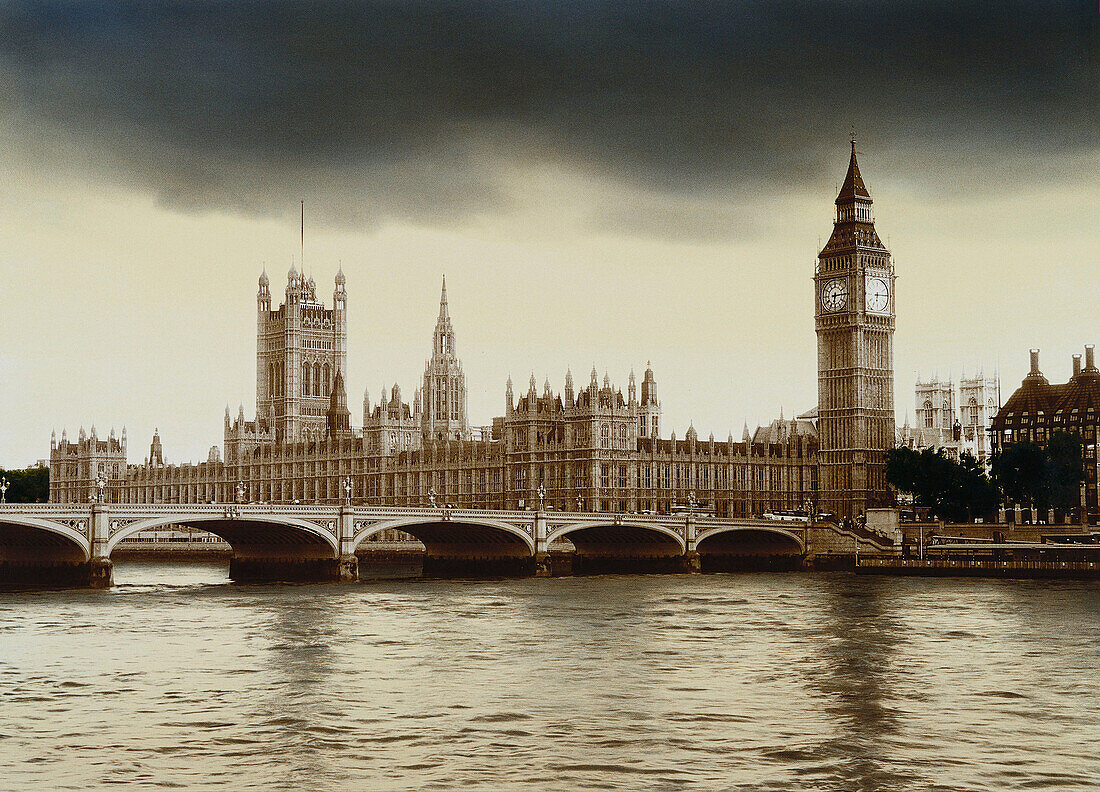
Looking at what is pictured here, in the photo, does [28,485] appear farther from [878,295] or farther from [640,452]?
[878,295]

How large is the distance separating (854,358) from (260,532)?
42663 mm

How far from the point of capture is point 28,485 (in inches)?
5044

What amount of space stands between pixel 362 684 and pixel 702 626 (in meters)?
Result: 14.8

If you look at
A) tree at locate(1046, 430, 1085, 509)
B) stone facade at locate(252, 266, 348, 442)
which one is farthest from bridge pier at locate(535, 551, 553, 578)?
stone facade at locate(252, 266, 348, 442)

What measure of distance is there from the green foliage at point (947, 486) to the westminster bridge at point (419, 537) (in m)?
5.32

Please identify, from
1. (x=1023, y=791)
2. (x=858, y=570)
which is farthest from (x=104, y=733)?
(x=858, y=570)

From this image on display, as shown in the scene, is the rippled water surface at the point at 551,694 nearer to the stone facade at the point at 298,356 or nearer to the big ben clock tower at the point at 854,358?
the big ben clock tower at the point at 854,358

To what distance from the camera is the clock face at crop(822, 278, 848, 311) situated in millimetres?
99250

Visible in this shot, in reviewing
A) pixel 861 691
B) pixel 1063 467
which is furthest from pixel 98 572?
pixel 1063 467

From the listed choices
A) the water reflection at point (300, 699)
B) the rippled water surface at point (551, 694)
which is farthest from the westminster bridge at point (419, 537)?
the water reflection at point (300, 699)

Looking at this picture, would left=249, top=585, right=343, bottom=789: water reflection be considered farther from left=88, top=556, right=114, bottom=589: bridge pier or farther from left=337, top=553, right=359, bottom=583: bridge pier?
left=337, top=553, right=359, bottom=583: bridge pier

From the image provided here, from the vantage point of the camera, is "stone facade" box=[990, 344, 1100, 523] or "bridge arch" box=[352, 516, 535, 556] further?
"stone facade" box=[990, 344, 1100, 523]

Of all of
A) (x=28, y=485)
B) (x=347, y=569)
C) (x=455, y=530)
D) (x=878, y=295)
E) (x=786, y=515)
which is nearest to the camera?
(x=347, y=569)

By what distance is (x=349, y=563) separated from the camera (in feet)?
217
